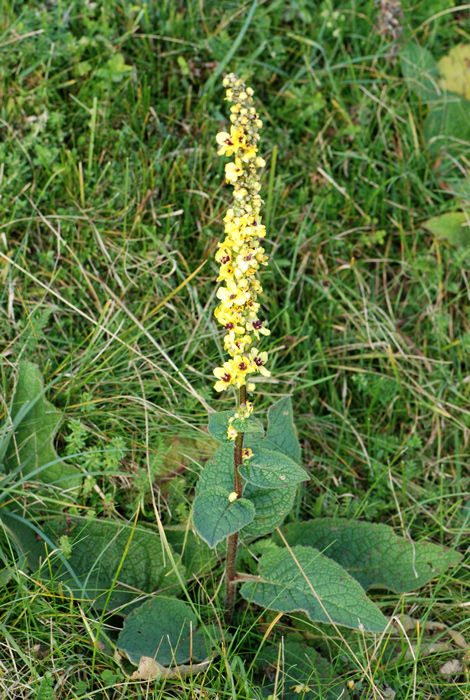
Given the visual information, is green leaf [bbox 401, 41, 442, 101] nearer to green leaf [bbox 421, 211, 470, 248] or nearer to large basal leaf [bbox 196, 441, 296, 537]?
green leaf [bbox 421, 211, 470, 248]

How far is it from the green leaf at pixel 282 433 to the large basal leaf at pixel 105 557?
62cm

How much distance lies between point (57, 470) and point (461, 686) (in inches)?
73.9

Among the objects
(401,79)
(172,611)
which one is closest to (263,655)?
(172,611)

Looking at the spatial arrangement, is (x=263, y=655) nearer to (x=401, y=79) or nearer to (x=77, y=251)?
(x=77, y=251)

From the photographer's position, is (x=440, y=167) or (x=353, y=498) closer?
(x=353, y=498)

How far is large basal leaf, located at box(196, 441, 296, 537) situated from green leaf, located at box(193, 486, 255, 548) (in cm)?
8

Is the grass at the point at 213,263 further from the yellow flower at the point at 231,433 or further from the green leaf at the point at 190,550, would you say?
the yellow flower at the point at 231,433

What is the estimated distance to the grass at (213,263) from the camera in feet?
10.1

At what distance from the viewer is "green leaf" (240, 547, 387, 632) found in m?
2.36

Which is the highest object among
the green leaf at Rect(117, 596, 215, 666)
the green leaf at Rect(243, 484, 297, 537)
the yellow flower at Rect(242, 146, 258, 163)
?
the yellow flower at Rect(242, 146, 258, 163)

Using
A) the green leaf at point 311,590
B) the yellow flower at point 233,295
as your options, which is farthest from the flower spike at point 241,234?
the green leaf at point 311,590

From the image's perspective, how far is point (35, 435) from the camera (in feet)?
9.53

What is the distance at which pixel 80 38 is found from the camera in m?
Answer: 3.72

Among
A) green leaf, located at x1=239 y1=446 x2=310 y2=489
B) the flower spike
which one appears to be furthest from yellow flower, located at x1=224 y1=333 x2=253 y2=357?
green leaf, located at x1=239 y1=446 x2=310 y2=489
